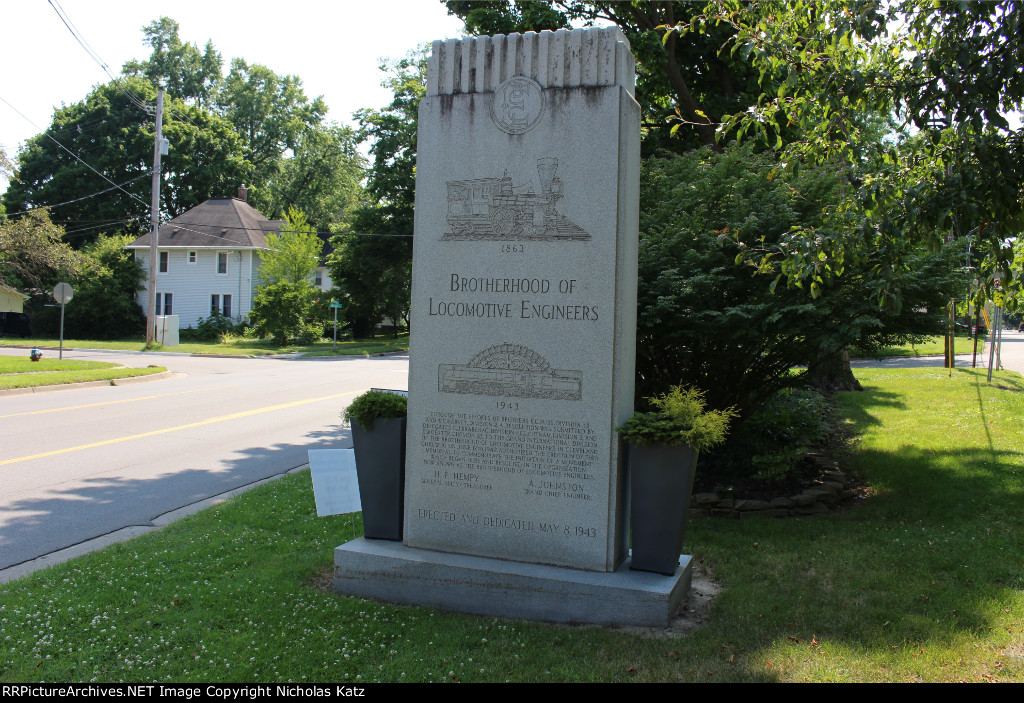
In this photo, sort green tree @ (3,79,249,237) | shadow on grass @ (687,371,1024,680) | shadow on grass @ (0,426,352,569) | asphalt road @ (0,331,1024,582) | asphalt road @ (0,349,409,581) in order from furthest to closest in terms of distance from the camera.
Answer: green tree @ (3,79,249,237), asphalt road @ (0,349,409,581), asphalt road @ (0,331,1024,582), shadow on grass @ (0,426,352,569), shadow on grass @ (687,371,1024,680)

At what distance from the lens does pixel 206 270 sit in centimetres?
4650

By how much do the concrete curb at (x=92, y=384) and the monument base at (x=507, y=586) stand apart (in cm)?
1520

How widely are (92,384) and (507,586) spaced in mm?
17995

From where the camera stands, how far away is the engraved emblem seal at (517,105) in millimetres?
5242

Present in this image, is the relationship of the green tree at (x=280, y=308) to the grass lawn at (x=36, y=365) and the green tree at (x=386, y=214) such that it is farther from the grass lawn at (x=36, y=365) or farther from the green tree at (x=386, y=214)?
the grass lawn at (x=36, y=365)

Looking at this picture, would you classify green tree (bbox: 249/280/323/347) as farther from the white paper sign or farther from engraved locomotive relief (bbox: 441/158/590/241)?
engraved locomotive relief (bbox: 441/158/590/241)

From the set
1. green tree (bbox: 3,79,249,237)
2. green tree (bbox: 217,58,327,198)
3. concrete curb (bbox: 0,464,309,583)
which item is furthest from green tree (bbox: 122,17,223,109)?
concrete curb (bbox: 0,464,309,583)

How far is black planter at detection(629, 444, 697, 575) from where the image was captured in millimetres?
4883

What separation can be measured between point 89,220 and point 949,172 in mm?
59126

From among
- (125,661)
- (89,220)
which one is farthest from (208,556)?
(89,220)

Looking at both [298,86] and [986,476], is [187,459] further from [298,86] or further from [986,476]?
[298,86]

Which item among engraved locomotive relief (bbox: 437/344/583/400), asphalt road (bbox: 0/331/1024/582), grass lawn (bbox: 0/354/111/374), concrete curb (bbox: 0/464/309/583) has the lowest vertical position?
concrete curb (bbox: 0/464/309/583)

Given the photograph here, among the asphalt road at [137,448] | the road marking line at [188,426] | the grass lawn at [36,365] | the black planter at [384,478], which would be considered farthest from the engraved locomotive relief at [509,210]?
the grass lawn at [36,365]

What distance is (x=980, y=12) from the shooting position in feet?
17.9
